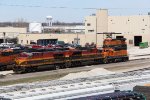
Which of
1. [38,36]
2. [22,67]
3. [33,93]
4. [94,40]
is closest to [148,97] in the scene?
[33,93]

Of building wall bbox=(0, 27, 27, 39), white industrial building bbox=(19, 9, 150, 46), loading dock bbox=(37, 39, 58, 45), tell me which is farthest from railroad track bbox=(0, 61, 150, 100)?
building wall bbox=(0, 27, 27, 39)

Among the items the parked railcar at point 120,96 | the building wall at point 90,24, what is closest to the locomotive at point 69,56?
the parked railcar at point 120,96

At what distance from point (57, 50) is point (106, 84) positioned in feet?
111

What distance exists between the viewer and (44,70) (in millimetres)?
50500

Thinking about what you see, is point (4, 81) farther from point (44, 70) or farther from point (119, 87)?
point (119, 87)

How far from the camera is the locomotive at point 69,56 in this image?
A: 48.7 m

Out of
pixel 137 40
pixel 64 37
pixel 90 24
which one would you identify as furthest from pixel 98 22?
pixel 137 40

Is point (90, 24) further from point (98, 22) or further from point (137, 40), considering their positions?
point (137, 40)

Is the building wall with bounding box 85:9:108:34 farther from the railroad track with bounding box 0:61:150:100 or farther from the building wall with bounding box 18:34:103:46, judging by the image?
the railroad track with bounding box 0:61:150:100

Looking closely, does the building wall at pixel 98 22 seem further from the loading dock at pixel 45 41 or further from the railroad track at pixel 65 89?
the railroad track at pixel 65 89

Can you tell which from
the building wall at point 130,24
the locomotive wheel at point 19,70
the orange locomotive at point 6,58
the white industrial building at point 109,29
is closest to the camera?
the locomotive wheel at point 19,70

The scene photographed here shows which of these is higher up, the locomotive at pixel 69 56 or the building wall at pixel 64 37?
the building wall at pixel 64 37

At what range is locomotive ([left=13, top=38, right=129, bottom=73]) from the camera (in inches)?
1918

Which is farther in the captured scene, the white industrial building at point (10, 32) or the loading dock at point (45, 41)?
the white industrial building at point (10, 32)
